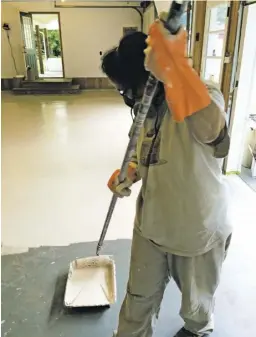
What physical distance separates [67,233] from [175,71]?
6.43 ft

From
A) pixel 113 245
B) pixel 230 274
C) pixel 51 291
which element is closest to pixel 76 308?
pixel 51 291

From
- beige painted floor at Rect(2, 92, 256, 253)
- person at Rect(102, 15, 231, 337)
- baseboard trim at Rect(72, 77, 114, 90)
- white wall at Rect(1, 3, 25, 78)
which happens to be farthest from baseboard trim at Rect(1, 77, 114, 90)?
person at Rect(102, 15, 231, 337)

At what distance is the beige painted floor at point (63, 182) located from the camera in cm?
259

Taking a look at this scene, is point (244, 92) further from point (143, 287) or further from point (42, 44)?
point (42, 44)

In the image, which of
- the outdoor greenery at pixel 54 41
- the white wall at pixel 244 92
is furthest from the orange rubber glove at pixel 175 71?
the outdoor greenery at pixel 54 41

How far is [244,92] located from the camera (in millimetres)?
3275

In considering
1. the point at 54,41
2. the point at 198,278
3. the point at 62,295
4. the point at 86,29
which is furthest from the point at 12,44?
the point at 198,278

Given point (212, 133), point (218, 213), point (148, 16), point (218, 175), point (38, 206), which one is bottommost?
point (38, 206)

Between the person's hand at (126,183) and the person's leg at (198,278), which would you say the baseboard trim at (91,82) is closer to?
the person's hand at (126,183)

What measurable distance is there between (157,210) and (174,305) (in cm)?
90

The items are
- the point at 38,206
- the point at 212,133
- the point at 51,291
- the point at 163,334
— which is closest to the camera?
the point at 212,133

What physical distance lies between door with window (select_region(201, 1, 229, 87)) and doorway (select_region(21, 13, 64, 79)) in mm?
6675

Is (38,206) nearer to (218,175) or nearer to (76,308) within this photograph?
(76,308)

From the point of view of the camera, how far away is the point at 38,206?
2994mm
